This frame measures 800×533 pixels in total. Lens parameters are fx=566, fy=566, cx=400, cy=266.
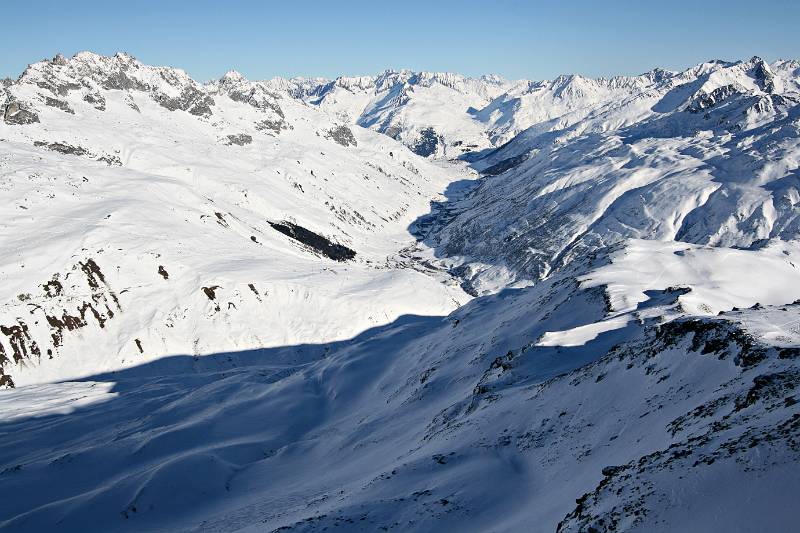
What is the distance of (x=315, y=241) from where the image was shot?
582 ft

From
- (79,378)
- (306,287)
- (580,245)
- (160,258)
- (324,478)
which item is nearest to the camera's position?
(324,478)

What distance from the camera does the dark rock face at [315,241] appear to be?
173 m

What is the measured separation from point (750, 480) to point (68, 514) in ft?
146

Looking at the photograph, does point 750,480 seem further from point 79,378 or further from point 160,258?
point 160,258

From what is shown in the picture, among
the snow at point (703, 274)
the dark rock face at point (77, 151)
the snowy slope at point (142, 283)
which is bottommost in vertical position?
the snow at point (703, 274)

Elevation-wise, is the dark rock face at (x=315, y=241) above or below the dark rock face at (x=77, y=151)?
below

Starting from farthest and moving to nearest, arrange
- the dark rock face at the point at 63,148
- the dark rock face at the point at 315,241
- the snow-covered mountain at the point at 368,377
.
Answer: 1. the dark rock face at the point at 63,148
2. the dark rock face at the point at 315,241
3. the snow-covered mountain at the point at 368,377

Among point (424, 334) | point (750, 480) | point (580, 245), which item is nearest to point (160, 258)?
point (424, 334)

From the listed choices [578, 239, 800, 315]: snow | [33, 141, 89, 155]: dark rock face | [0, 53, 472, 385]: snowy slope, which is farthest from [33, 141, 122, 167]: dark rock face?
[578, 239, 800, 315]: snow

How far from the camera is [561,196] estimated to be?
650ft

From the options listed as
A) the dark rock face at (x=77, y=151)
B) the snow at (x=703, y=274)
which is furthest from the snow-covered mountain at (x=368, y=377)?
the dark rock face at (x=77, y=151)

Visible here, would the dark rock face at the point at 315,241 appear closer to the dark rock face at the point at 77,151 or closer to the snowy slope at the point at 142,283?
the snowy slope at the point at 142,283

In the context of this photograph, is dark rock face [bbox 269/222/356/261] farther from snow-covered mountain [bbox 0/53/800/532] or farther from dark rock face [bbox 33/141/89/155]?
dark rock face [bbox 33/141/89/155]

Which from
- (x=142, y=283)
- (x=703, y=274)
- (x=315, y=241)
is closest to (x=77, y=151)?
(x=315, y=241)
